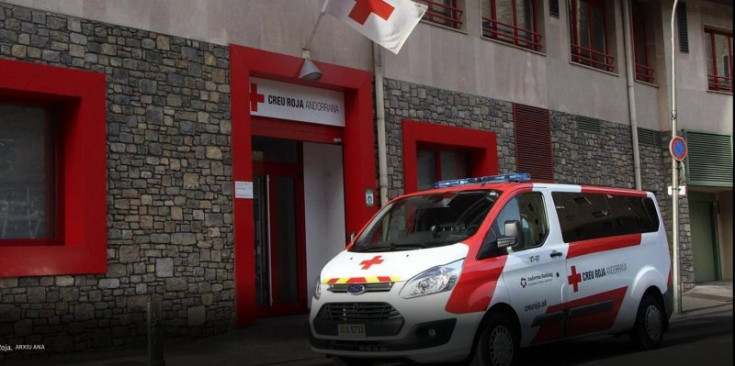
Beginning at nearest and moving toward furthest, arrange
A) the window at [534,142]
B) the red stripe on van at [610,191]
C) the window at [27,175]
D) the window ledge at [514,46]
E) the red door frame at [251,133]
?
the red stripe on van at [610,191], the window at [27,175], the red door frame at [251,133], the window ledge at [514,46], the window at [534,142]

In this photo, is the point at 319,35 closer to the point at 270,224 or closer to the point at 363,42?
the point at 363,42

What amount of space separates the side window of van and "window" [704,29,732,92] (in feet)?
54.8

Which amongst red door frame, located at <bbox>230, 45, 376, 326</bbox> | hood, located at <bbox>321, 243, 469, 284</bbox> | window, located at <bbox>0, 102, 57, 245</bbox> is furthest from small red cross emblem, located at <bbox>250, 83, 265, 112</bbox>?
hood, located at <bbox>321, 243, 469, 284</bbox>

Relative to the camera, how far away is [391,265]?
313 inches

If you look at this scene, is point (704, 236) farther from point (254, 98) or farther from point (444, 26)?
point (254, 98)

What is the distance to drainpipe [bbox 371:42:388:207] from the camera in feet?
49.0

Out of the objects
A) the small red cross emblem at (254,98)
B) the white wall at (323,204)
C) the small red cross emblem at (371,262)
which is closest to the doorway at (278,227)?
the white wall at (323,204)

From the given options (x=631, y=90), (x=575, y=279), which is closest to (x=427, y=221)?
(x=575, y=279)

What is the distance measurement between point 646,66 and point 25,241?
17298 millimetres

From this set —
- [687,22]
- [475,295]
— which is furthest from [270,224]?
[687,22]

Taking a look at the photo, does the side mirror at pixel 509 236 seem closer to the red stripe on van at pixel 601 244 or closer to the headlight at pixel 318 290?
the red stripe on van at pixel 601 244

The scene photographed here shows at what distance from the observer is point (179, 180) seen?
39.1ft

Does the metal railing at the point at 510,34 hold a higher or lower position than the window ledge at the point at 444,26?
higher

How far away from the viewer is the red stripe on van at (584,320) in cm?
869
